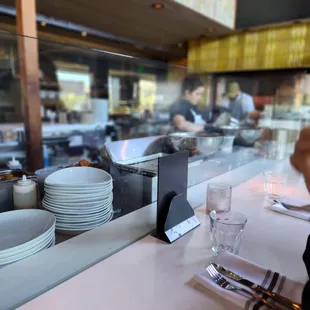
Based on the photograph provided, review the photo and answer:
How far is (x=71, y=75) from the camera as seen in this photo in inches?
159

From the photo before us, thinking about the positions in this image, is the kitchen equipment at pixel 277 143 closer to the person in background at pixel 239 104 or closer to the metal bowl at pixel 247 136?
the metal bowl at pixel 247 136

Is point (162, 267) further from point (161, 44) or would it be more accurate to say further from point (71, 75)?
point (71, 75)

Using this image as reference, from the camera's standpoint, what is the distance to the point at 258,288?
1.44ft

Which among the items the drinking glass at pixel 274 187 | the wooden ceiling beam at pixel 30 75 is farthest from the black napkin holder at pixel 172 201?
the wooden ceiling beam at pixel 30 75

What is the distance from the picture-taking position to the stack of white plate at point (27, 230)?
528 mm

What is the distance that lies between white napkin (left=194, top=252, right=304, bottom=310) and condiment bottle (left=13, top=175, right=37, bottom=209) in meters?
0.45

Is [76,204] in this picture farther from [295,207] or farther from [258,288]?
[295,207]

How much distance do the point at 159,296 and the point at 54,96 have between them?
390 centimetres

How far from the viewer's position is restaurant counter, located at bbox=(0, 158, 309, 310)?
0.43m

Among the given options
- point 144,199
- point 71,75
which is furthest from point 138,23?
point 144,199

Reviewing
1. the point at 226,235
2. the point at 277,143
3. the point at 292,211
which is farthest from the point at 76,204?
the point at 277,143

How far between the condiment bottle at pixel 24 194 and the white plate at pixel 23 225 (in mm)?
45

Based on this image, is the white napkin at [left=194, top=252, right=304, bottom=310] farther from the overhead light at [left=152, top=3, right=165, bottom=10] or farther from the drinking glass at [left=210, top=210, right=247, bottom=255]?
the overhead light at [left=152, top=3, right=165, bottom=10]

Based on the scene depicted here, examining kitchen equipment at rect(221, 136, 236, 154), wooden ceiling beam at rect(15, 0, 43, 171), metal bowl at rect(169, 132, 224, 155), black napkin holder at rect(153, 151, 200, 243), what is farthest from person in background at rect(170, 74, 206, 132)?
black napkin holder at rect(153, 151, 200, 243)
